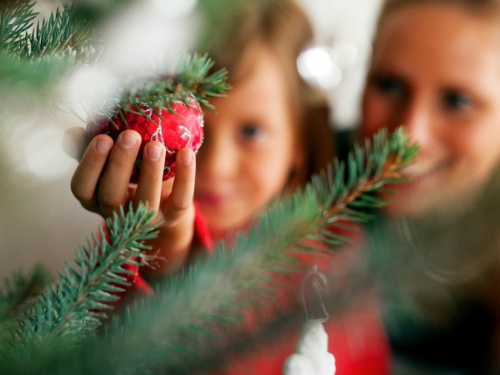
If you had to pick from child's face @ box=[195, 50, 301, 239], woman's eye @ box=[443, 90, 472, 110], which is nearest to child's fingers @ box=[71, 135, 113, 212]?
child's face @ box=[195, 50, 301, 239]

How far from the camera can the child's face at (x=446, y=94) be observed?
0.78 m

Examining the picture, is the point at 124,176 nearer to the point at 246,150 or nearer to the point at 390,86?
the point at 246,150

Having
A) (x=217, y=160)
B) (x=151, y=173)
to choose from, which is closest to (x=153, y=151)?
(x=151, y=173)

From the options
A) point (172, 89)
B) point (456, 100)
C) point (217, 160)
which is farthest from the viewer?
point (456, 100)

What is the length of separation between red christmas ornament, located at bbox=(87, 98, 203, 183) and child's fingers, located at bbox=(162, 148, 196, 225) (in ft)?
0.04

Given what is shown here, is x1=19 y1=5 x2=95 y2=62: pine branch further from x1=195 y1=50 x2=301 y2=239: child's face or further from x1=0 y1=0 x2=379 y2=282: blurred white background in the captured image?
x1=195 y1=50 x2=301 y2=239: child's face

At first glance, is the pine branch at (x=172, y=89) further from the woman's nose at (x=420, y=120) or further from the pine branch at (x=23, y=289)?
the woman's nose at (x=420, y=120)

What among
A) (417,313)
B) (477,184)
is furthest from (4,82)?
(477,184)

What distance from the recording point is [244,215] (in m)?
0.80

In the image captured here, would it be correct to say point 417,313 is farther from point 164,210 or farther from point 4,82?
point 4,82

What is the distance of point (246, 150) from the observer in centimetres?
74

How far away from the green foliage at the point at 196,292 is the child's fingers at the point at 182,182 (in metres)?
0.04

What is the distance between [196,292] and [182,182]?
6 centimetres

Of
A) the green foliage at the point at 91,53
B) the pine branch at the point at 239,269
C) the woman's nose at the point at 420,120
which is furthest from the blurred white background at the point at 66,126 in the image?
the woman's nose at the point at 420,120
